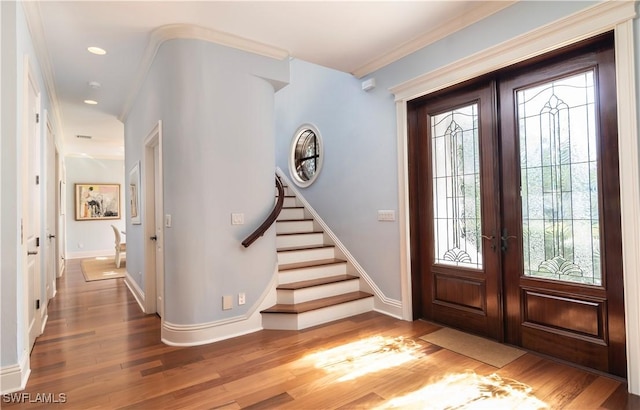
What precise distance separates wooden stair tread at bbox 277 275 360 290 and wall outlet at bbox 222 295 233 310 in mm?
561

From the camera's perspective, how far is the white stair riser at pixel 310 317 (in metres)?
3.32

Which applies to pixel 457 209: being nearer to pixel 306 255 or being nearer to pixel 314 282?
pixel 314 282

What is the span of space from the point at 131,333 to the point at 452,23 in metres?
4.19

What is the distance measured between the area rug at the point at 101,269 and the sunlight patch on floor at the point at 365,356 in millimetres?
5196

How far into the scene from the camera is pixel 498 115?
2.91m

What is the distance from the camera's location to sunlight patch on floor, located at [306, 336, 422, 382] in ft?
8.17

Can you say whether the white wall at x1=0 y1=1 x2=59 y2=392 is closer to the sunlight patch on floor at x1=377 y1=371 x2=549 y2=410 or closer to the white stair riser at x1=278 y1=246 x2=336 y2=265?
the white stair riser at x1=278 y1=246 x2=336 y2=265

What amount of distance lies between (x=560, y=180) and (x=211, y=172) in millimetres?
2871

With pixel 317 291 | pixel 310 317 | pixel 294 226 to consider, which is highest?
pixel 294 226

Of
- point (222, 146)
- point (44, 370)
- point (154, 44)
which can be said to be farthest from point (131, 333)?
point (154, 44)

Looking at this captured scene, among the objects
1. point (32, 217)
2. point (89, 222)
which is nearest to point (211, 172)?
point (32, 217)

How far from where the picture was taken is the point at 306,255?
4.27 meters

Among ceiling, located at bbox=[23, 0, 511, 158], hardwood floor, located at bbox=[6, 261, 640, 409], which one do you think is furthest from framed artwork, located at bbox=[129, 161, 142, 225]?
hardwood floor, located at bbox=[6, 261, 640, 409]

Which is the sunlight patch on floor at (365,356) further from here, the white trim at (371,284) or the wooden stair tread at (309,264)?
the wooden stair tread at (309,264)
